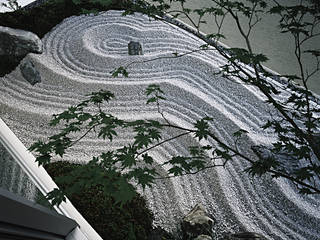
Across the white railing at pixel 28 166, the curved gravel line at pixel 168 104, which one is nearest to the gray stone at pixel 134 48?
the curved gravel line at pixel 168 104

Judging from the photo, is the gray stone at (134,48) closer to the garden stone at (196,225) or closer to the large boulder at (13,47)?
the large boulder at (13,47)

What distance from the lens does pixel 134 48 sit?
3.85m

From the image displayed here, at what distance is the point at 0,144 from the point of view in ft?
5.25

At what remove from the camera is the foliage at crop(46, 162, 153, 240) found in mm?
2127

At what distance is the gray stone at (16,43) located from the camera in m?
3.62

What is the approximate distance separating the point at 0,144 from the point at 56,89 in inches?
73.4

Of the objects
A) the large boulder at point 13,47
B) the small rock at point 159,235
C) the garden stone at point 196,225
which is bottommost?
the garden stone at point 196,225

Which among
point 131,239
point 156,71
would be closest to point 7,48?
point 156,71

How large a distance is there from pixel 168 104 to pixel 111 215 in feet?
4.51

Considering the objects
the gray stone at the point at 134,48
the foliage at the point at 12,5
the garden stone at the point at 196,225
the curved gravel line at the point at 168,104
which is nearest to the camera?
the garden stone at the point at 196,225

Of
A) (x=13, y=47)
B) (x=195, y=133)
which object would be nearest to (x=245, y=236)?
(x=195, y=133)

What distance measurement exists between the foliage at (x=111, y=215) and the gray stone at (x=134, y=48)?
73.8 inches

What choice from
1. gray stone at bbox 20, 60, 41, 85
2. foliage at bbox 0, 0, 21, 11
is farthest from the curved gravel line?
foliage at bbox 0, 0, 21, 11

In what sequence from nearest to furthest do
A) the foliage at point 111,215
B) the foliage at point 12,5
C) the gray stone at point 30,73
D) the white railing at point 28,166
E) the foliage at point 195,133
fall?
the foliage at point 195,133
the white railing at point 28,166
the foliage at point 111,215
the gray stone at point 30,73
the foliage at point 12,5
